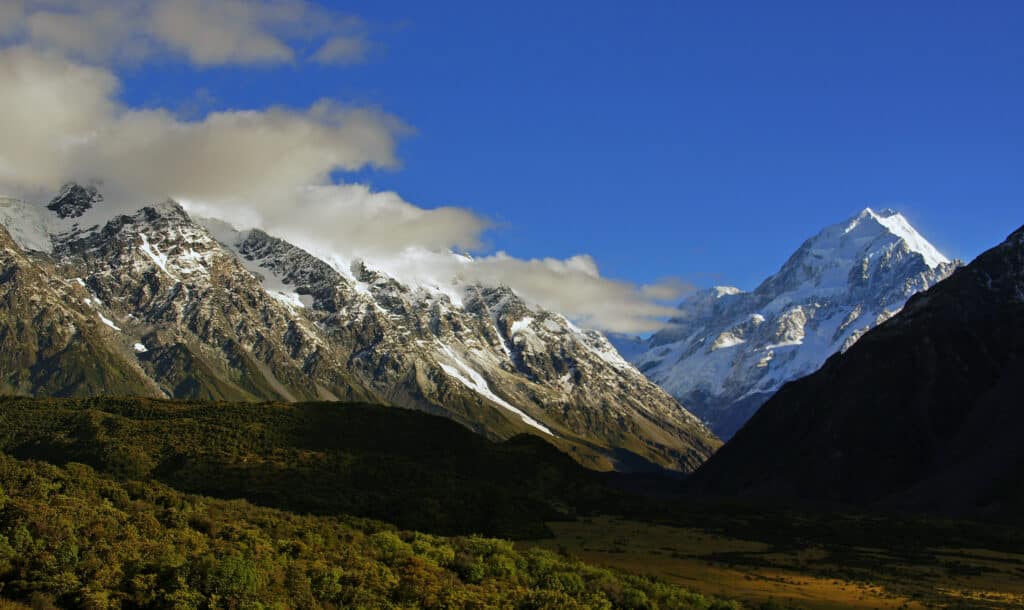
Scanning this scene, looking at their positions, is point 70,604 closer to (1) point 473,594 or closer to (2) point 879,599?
(1) point 473,594

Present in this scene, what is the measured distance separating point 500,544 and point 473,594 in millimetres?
26434

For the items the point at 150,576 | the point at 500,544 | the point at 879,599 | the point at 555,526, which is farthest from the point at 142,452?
the point at 879,599

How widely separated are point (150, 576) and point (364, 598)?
1766 cm

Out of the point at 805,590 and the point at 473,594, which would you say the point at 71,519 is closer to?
the point at 473,594

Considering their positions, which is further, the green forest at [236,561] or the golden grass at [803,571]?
the golden grass at [803,571]

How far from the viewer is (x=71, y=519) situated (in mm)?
97250

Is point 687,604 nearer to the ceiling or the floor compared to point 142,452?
nearer to the floor

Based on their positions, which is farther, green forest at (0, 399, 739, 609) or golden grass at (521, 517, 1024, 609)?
golden grass at (521, 517, 1024, 609)

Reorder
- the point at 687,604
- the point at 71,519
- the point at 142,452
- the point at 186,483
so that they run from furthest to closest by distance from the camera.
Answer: the point at 142,452
the point at 186,483
the point at 687,604
the point at 71,519

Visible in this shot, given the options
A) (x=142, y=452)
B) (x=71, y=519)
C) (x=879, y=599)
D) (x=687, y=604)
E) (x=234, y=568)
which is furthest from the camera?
(x=142, y=452)

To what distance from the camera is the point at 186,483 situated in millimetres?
179625

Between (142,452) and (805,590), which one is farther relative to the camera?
(142,452)

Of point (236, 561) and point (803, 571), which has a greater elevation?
point (803, 571)

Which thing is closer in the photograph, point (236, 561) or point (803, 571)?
point (236, 561)
